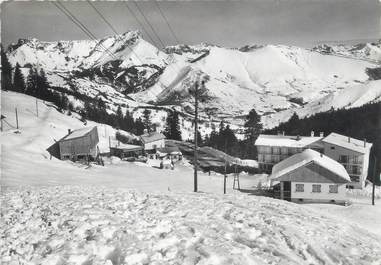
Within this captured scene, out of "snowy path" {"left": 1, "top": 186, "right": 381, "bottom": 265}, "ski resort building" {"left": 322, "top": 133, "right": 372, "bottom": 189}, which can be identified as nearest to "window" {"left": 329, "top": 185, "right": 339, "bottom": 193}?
"ski resort building" {"left": 322, "top": 133, "right": 372, "bottom": 189}

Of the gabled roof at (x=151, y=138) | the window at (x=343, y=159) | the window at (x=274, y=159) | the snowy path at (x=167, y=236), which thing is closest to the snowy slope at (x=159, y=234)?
the snowy path at (x=167, y=236)

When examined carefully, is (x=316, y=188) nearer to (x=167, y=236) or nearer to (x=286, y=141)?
(x=286, y=141)

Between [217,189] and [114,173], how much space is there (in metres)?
17.8

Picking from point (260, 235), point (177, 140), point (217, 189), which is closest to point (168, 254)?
point (260, 235)

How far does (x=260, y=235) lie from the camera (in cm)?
1118

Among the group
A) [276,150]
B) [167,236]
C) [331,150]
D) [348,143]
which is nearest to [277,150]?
[276,150]

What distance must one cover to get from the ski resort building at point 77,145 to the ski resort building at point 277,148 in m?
39.0

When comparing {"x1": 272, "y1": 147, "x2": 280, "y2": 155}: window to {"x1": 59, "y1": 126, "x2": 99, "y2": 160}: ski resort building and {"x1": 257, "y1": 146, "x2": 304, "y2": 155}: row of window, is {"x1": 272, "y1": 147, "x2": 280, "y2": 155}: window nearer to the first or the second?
{"x1": 257, "y1": 146, "x2": 304, "y2": 155}: row of window

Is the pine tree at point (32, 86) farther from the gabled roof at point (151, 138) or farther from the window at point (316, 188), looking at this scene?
the window at point (316, 188)

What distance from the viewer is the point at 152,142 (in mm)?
100375

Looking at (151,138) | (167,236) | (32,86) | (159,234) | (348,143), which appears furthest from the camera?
(32,86)

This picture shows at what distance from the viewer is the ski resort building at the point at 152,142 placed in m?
98.5

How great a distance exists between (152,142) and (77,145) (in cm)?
3663

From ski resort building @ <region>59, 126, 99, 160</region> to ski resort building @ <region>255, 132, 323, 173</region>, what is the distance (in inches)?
1536
